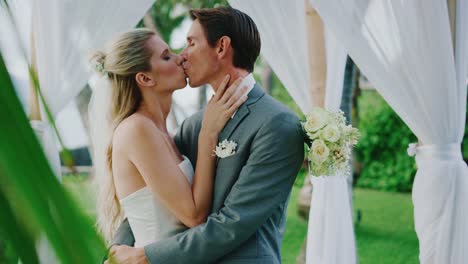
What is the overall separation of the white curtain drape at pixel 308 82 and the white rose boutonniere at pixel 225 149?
4.79ft

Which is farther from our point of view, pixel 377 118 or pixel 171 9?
pixel 171 9

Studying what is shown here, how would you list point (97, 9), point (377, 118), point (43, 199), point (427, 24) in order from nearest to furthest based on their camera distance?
point (43, 199), point (427, 24), point (97, 9), point (377, 118)

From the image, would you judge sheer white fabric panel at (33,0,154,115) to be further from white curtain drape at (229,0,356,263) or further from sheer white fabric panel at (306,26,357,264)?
sheer white fabric panel at (306,26,357,264)

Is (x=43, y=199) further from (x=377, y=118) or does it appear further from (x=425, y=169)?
(x=377, y=118)

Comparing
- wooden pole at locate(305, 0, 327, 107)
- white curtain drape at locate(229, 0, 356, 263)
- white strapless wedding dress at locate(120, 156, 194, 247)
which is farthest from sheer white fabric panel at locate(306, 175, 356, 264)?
white strapless wedding dress at locate(120, 156, 194, 247)

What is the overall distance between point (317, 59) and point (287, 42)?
0.61 m

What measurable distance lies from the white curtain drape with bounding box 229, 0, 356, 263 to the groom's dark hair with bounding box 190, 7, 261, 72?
1.21m

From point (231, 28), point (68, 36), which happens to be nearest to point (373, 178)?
point (68, 36)

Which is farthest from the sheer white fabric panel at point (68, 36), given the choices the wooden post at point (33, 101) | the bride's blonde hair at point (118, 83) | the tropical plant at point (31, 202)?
the tropical plant at point (31, 202)

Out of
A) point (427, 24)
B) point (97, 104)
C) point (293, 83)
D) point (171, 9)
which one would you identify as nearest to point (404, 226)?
point (293, 83)

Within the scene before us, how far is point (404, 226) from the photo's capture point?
6645 mm

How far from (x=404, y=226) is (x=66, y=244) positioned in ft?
22.4

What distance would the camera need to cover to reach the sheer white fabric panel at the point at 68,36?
327cm

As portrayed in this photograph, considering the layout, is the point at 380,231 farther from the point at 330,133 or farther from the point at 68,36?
the point at 330,133
